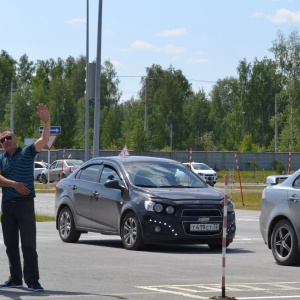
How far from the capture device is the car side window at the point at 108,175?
68.1 ft

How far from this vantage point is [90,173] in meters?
21.6

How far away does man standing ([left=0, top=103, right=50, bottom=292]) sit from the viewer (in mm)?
13094

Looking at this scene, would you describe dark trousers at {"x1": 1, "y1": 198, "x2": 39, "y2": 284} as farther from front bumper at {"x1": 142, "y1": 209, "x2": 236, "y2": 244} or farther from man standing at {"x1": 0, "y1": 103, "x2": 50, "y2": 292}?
front bumper at {"x1": 142, "y1": 209, "x2": 236, "y2": 244}

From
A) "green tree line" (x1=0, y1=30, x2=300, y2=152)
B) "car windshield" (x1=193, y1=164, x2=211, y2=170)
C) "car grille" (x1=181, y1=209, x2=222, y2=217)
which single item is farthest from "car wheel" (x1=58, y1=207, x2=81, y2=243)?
"green tree line" (x1=0, y1=30, x2=300, y2=152)

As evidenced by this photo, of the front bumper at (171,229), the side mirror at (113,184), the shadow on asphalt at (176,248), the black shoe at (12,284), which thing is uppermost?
the side mirror at (113,184)

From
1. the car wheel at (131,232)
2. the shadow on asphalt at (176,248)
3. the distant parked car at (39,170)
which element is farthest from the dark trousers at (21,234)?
the distant parked car at (39,170)

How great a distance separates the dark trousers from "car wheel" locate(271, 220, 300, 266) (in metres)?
4.53

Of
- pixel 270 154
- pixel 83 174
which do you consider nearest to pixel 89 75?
pixel 83 174

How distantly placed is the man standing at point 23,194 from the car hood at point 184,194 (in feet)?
20.5

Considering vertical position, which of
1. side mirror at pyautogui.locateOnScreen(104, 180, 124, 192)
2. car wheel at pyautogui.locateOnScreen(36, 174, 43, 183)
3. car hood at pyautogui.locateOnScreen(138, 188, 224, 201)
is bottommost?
car wheel at pyautogui.locateOnScreen(36, 174, 43, 183)

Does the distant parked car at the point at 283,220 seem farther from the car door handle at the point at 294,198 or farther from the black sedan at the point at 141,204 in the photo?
the black sedan at the point at 141,204

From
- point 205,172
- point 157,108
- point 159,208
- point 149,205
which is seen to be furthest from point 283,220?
point 157,108

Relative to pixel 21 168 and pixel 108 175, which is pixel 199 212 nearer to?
pixel 108 175

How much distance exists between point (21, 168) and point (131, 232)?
6724 millimetres
